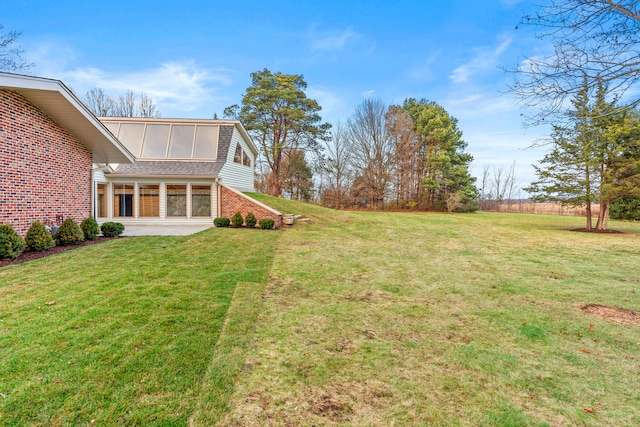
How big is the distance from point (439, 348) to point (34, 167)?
383 inches

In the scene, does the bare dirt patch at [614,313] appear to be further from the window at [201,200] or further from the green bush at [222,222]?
the window at [201,200]

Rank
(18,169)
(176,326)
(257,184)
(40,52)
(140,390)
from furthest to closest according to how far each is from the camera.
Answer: (257,184) < (40,52) < (18,169) < (176,326) < (140,390)

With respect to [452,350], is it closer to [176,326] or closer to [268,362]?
[268,362]

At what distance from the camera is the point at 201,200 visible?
43.7ft

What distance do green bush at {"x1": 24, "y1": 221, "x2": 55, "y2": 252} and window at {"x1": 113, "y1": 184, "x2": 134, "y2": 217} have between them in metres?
7.11

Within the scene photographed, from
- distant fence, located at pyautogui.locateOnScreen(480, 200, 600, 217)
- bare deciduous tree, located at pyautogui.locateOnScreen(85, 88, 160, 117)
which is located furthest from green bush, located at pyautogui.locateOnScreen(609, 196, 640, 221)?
bare deciduous tree, located at pyautogui.locateOnScreen(85, 88, 160, 117)

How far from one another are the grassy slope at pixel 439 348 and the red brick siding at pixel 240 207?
17.6 ft

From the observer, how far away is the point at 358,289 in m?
4.95

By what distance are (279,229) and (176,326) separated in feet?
27.4

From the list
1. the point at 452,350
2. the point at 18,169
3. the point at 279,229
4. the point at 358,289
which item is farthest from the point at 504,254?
the point at 18,169

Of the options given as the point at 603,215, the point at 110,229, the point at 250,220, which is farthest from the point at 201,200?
the point at 603,215

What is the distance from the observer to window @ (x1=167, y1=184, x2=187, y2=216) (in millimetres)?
13258

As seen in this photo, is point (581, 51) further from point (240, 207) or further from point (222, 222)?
point (240, 207)

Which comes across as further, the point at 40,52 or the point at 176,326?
the point at 40,52
